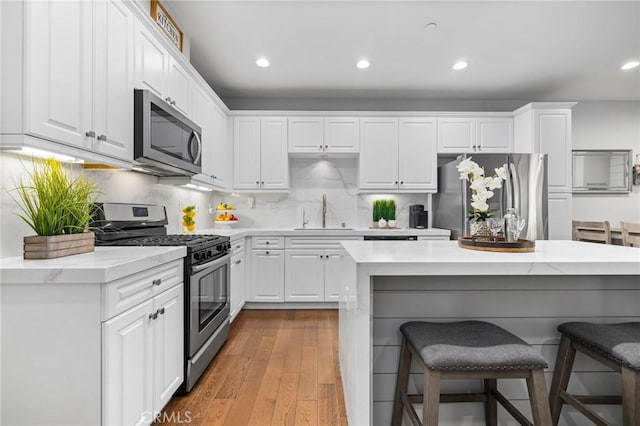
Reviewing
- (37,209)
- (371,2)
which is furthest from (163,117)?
(371,2)

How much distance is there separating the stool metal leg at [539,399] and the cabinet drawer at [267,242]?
2905 mm

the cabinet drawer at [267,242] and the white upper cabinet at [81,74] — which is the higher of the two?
the white upper cabinet at [81,74]

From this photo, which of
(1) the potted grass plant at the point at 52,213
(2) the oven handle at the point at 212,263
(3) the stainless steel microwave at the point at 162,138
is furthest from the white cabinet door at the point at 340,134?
(1) the potted grass plant at the point at 52,213

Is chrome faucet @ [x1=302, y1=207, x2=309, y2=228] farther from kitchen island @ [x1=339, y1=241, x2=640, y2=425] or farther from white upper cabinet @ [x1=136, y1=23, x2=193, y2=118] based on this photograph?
kitchen island @ [x1=339, y1=241, x2=640, y2=425]

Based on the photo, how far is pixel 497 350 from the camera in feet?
3.76

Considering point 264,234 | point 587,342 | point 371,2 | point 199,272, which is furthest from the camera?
point 264,234

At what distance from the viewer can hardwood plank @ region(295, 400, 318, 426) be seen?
5.71 feet

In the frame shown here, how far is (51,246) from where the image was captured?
4.57 ft

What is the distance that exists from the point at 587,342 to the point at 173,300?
6.56ft

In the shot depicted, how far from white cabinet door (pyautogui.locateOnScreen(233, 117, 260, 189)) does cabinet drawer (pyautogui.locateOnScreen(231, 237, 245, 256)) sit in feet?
2.70

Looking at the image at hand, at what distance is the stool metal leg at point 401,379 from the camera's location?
1.40 metres

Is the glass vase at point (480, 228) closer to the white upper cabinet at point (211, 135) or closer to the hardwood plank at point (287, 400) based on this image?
the hardwood plank at point (287, 400)

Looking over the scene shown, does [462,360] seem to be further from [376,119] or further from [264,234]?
[376,119]

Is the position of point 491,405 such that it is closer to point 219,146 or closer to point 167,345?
point 167,345
